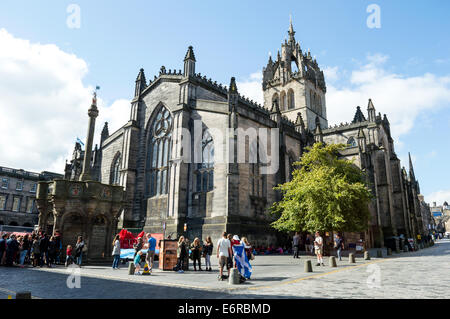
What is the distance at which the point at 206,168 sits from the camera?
25766mm

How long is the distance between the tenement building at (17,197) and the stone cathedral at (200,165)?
22.8 m

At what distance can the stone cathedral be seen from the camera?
24469mm

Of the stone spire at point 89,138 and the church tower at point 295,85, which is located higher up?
the church tower at point 295,85

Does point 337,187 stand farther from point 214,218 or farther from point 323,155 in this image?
point 214,218

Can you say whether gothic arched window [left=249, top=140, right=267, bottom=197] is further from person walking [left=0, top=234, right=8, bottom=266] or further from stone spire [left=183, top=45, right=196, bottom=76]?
person walking [left=0, top=234, right=8, bottom=266]

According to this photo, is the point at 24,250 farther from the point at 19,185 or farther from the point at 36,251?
the point at 19,185

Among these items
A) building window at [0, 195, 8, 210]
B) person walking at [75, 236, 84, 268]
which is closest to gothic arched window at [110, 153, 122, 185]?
person walking at [75, 236, 84, 268]

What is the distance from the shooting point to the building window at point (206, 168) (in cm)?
2523

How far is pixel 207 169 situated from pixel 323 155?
30.3 feet

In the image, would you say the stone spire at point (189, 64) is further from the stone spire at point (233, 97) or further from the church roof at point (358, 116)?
the church roof at point (358, 116)

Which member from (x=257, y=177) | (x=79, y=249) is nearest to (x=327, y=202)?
(x=257, y=177)

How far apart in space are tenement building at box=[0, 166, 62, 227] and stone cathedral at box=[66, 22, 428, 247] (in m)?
22.8

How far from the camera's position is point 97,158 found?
35.8 metres

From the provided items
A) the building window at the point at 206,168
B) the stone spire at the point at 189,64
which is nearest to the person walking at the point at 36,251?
the building window at the point at 206,168
